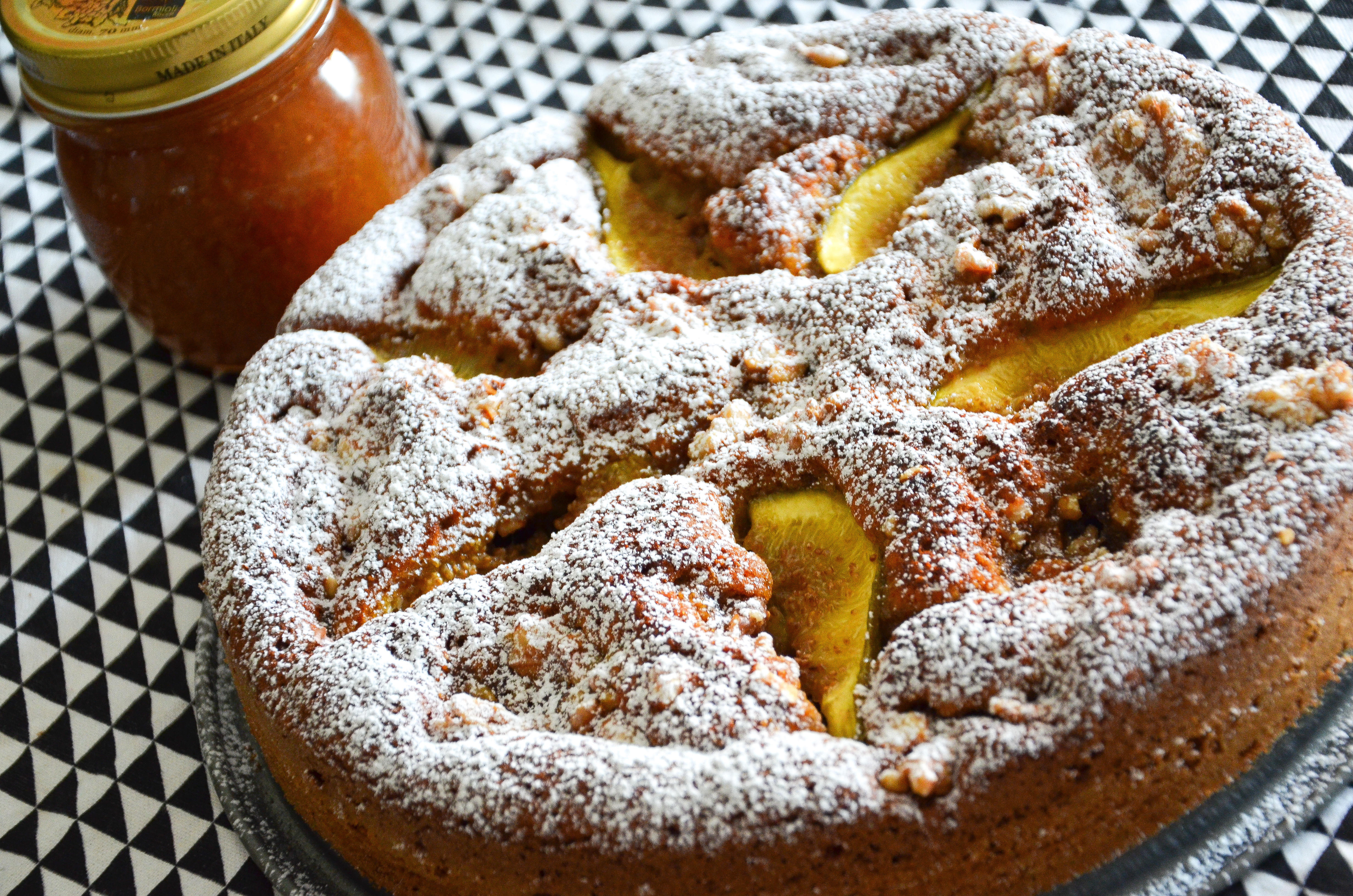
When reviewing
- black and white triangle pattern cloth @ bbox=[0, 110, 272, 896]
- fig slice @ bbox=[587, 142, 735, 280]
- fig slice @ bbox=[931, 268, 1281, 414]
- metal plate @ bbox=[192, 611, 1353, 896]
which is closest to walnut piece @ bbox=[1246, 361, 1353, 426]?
fig slice @ bbox=[931, 268, 1281, 414]

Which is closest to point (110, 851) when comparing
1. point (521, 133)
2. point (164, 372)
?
point (164, 372)

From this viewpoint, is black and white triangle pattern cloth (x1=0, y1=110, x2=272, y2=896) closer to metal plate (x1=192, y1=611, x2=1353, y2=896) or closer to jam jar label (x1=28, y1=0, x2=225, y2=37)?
metal plate (x1=192, y1=611, x2=1353, y2=896)

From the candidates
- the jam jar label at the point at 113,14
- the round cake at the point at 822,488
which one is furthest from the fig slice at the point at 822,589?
the jam jar label at the point at 113,14

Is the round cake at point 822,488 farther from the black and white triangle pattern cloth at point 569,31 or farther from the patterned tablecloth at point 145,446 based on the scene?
the black and white triangle pattern cloth at point 569,31

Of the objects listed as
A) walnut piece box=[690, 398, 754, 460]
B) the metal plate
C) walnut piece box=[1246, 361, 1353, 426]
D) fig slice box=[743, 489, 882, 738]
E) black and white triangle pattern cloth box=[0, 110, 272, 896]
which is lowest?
black and white triangle pattern cloth box=[0, 110, 272, 896]

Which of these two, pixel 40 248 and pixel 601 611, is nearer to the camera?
pixel 601 611

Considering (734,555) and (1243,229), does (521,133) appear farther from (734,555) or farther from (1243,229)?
(1243,229)
